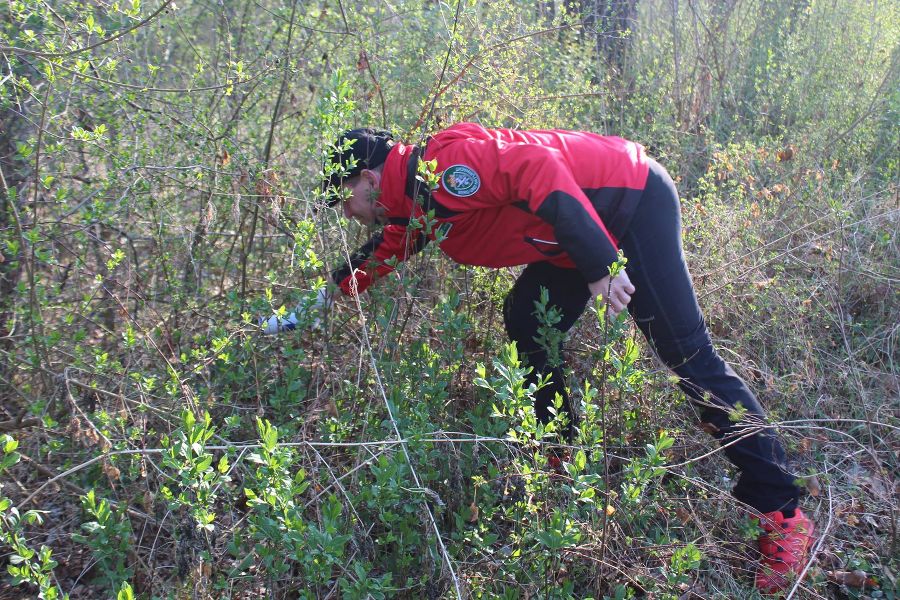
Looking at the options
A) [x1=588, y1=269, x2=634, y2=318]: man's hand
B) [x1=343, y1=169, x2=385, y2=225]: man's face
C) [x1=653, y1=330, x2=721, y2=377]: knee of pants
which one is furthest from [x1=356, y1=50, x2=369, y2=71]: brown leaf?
[x1=653, y1=330, x2=721, y2=377]: knee of pants

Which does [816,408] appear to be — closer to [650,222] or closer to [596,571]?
[650,222]

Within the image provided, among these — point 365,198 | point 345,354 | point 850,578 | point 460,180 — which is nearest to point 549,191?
point 460,180

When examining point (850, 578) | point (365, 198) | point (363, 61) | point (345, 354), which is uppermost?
point (363, 61)

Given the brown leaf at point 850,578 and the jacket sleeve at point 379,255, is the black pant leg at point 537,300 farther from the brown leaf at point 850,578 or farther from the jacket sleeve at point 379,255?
the brown leaf at point 850,578

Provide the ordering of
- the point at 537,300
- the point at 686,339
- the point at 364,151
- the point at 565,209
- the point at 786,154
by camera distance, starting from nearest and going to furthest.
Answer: the point at 565,209 < the point at 686,339 < the point at 364,151 < the point at 537,300 < the point at 786,154

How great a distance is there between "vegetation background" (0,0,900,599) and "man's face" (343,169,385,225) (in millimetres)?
121

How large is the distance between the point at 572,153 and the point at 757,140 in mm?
3428

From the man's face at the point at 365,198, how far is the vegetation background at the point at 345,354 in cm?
12

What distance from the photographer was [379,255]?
3.13 metres

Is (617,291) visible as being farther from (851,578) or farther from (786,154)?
(786,154)

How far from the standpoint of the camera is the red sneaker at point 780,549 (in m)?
2.54

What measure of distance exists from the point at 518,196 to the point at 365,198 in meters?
0.64

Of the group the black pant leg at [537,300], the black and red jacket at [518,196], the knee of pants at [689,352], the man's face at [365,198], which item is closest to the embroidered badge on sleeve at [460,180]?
the black and red jacket at [518,196]

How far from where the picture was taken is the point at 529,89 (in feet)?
12.8
